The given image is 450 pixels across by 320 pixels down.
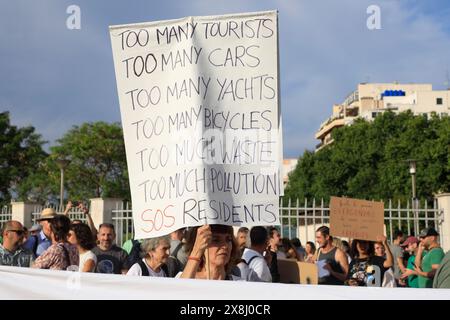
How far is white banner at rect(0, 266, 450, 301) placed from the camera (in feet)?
13.1

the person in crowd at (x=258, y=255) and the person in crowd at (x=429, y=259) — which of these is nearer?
the person in crowd at (x=258, y=255)

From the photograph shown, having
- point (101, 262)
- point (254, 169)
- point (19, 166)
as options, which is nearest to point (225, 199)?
point (254, 169)

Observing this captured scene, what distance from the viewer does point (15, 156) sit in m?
42.0

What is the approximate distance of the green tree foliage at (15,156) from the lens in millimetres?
41000

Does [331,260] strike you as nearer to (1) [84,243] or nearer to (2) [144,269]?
(1) [84,243]

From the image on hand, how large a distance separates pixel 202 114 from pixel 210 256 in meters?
0.90

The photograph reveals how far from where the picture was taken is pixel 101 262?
6.32 meters

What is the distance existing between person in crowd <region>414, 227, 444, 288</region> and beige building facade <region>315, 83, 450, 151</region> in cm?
7075

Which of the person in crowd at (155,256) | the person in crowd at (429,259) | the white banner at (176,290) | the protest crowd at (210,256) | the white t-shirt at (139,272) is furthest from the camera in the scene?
the person in crowd at (429,259)

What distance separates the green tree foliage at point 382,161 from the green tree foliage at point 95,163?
15.0 m

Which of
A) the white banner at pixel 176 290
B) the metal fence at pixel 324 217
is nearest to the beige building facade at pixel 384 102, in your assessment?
the metal fence at pixel 324 217

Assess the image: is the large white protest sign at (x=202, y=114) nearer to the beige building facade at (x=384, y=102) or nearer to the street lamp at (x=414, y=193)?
the street lamp at (x=414, y=193)
